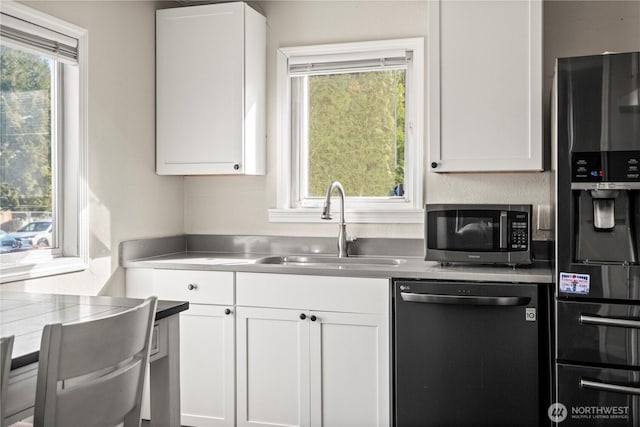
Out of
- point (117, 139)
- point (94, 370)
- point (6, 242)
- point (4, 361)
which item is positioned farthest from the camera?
point (117, 139)

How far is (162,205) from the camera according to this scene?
3434 millimetres

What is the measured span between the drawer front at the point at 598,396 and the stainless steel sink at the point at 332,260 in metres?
1.02

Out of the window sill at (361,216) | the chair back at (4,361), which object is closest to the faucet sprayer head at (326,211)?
the window sill at (361,216)

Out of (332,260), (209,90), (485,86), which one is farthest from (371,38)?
(332,260)

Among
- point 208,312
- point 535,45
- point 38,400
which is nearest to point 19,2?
point 208,312

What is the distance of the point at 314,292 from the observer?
2.78 m

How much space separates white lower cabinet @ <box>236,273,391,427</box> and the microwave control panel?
1.94 feet

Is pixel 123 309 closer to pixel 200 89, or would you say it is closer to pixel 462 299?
pixel 462 299

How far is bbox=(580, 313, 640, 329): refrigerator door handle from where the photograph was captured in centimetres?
227

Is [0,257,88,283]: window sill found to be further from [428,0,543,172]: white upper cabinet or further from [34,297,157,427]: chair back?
[428,0,543,172]: white upper cabinet

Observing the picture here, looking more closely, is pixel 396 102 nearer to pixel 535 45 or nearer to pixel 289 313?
pixel 535 45

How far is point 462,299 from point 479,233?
36cm

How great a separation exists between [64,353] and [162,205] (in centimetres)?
216

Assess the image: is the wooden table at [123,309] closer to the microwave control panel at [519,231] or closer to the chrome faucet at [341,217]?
the chrome faucet at [341,217]
